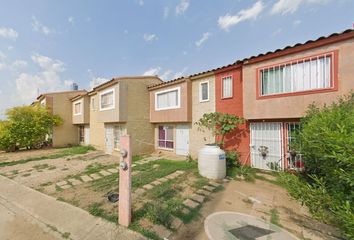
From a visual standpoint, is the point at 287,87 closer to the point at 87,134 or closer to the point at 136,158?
the point at 136,158

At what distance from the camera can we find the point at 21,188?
737 centimetres

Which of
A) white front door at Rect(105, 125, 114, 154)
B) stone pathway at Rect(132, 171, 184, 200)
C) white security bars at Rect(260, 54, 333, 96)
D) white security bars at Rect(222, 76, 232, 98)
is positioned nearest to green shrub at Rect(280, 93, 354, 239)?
white security bars at Rect(260, 54, 333, 96)

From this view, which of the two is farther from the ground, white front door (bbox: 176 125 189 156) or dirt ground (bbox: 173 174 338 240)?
white front door (bbox: 176 125 189 156)

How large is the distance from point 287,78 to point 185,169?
6273 mm

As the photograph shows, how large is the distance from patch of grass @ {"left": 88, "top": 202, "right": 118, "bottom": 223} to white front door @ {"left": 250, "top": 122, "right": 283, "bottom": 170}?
278 inches

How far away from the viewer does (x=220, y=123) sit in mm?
9695

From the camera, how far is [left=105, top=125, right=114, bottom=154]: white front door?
14784 mm

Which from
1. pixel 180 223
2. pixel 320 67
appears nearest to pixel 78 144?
pixel 180 223

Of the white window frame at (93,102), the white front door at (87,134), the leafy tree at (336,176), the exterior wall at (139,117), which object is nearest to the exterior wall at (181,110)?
the exterior wall at (139,117)

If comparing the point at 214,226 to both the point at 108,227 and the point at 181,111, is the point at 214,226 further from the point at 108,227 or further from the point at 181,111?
the point at 181,111

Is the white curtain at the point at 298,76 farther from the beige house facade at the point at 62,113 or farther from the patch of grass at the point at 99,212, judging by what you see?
the beige house facade at the point at 62,113

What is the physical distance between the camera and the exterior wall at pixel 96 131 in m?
16.8

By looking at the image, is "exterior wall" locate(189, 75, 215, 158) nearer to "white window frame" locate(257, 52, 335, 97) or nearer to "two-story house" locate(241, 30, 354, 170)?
"two-story house" locate(241, 30, 354, 170)

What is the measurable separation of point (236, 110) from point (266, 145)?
226 centimetres
